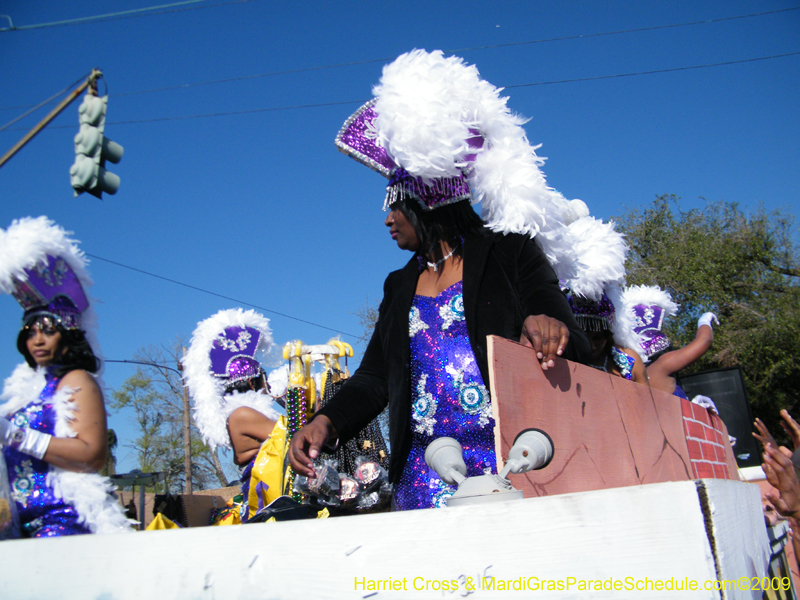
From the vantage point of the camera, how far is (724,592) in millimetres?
813

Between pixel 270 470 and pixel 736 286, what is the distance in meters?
13.9

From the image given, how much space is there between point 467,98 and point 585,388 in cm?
103

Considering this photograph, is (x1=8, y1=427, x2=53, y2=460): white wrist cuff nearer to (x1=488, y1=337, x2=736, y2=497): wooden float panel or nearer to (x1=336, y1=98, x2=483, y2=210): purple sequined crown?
(x1=336, y1=98, x2=483, y2=210): purple sequined crown

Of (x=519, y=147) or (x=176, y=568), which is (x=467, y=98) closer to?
(x=519, y=147)

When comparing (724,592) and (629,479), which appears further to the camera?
(629,479)

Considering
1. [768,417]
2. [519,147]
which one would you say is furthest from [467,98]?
[768,417]

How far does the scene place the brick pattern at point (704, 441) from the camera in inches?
93.1

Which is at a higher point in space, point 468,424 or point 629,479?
point 468,424

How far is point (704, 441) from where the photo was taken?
2.58m

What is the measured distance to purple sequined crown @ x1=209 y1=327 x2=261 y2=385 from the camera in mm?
4797

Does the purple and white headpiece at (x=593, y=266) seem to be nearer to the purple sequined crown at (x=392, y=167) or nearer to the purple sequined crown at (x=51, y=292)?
the purple sequined crown at (x=392, y=167)

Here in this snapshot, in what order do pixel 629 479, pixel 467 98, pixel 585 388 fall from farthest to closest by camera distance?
pixel 467 98 < pixel 629 479 < pixel 585 388

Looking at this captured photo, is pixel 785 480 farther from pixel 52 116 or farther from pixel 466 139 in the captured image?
pixel 52 116

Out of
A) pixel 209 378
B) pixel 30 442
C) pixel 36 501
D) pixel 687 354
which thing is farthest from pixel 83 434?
pixel 687 354
